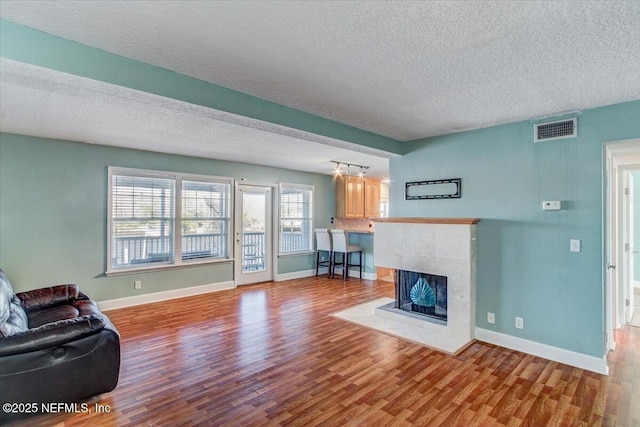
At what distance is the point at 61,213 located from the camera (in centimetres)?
428

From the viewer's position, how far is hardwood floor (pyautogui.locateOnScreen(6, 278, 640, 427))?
7.20 feet

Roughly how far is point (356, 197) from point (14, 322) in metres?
6.15

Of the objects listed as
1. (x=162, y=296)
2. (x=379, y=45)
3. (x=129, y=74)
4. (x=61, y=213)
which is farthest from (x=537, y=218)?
(x=61, y=213)

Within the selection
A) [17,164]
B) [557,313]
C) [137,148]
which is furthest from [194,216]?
[557,313]

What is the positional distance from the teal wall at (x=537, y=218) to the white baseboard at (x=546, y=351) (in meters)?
0.05

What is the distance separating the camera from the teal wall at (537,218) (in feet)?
9.58

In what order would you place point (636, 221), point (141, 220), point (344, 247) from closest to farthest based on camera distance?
1. point (141, 220)
2. point (636, 221)
3. point (344, 247)

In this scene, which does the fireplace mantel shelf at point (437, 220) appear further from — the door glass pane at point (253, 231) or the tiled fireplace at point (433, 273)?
the door glass pane at point (253, 231)

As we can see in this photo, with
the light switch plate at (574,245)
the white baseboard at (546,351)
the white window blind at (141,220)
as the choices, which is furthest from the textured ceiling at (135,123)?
the white baseboard at (546,351)

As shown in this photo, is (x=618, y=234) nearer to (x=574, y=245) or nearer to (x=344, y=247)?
(x=574, y=245)

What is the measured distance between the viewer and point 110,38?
1.82 m

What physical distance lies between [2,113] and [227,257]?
3.65 meters

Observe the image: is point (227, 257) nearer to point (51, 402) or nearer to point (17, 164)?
point (17, 164)

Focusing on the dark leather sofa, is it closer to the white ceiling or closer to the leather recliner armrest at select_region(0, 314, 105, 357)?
the leather recliner armrest at select_region(0, 314, 105, 357)
